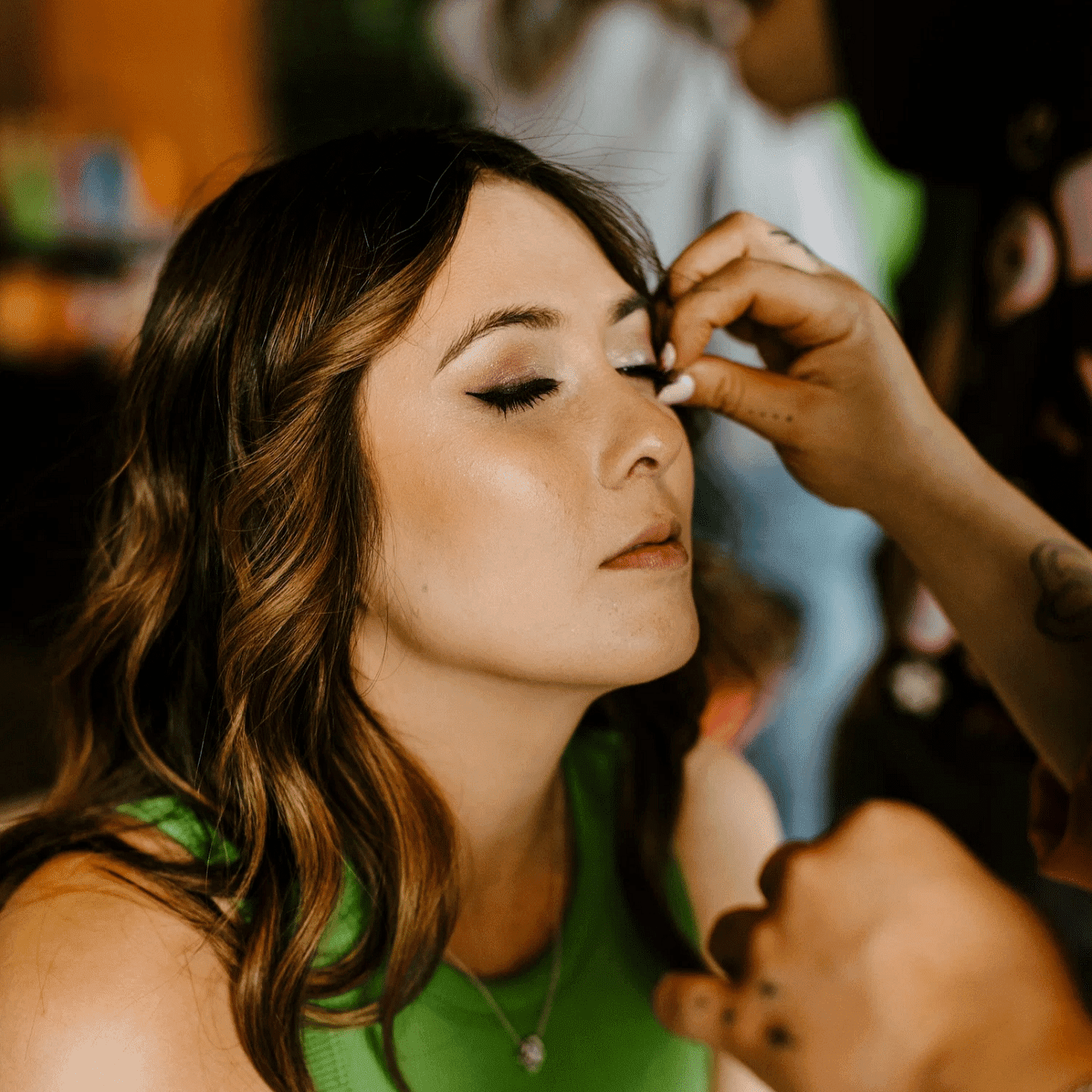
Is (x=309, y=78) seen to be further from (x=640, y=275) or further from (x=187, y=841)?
(x=187, y=841)

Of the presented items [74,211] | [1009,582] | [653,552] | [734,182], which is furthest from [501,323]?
[74,211]

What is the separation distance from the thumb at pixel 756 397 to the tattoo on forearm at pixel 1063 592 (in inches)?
7.9

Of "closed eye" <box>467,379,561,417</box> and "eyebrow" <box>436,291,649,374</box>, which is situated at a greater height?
"eyebrow" <box>436,291,649,374</box>

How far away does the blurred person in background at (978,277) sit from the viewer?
84cm

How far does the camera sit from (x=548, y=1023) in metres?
0.72

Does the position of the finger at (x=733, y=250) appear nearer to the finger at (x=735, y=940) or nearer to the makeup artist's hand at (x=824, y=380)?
the makeup artist's hand at (x=824, y=380)

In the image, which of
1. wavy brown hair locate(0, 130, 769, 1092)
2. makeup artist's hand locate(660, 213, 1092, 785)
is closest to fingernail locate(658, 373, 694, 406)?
makeup artist's hand locate(660, 213, 1092, 785)

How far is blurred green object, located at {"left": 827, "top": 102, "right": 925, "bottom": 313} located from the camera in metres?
0.95

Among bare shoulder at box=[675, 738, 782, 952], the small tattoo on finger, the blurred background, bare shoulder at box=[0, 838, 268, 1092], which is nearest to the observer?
bare shoulder at box=[0, 838, 268, 1092]

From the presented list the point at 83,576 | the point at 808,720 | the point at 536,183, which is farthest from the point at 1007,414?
the point at 83,576

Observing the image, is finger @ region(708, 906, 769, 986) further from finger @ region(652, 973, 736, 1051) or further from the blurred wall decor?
the blurred wall decor

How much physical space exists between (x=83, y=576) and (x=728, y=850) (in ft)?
2.23

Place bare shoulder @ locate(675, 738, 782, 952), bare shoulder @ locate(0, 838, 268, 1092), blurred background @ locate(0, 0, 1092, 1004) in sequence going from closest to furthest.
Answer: bare shoulder @ locate(0, 838, 268, 1092) → bare shoulder @ locate(675, 738, 782, 952) → blurred background @ locate(0, 0, 1092, 1004)

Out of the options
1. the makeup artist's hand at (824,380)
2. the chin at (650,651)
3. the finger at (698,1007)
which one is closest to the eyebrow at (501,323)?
the makeup artist's hand at (824,380)
